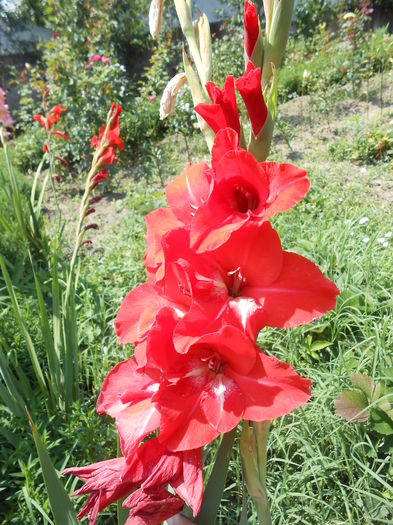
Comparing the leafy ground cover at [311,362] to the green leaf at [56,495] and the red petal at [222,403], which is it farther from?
the red petal at [222,403]

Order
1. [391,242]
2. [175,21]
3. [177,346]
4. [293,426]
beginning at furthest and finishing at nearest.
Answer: [175,21] < [391,242] < [293,426] < [177,346]

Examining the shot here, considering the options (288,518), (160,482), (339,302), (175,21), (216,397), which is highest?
(175,21)

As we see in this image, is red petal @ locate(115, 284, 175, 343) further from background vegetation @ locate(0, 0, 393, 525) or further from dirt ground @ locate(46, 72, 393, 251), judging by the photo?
dirt ground @ locate(46, 72, 393, 251)

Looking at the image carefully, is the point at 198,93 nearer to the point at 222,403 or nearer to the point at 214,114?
the point at 214,114

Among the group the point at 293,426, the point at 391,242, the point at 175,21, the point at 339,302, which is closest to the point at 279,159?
the point at 391,242

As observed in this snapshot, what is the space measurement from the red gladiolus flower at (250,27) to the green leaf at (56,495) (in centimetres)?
66

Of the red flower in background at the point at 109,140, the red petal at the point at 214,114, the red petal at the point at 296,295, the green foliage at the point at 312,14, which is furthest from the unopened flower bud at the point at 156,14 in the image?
the green foliage at the point at 312,14

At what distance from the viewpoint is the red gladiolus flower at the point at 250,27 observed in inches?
22.2

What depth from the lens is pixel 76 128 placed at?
18.5 feet

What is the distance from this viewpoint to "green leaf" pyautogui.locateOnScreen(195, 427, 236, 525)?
57cm

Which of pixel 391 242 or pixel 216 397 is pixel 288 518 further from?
pixel 391 242

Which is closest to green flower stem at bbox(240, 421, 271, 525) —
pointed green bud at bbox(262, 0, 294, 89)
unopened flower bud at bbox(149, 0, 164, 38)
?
pointed green bud at bbox(262, 0, 294, 89)

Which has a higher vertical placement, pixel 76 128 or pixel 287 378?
pixel 76 128

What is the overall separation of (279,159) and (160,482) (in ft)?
14.2
